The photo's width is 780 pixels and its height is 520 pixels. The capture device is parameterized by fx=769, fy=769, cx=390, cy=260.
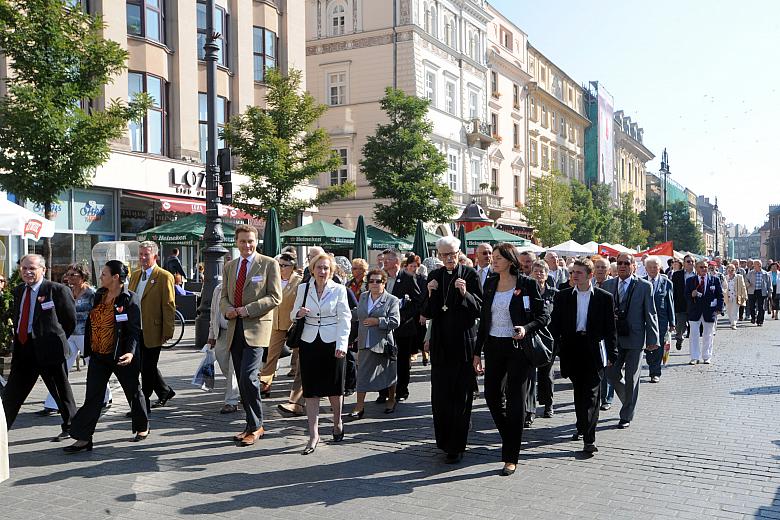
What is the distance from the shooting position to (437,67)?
41625 mm

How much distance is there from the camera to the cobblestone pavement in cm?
514

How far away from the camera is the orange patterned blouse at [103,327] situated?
22.6ft

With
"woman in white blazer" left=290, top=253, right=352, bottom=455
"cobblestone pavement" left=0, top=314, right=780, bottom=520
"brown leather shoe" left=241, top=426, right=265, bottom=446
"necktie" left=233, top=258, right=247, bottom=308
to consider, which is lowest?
"cobblestone pavement" left=0, top=314, right=780, bottom=520

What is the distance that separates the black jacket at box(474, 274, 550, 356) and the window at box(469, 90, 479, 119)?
1610 inches

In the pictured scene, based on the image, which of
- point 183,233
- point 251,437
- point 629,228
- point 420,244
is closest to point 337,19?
point 420,244

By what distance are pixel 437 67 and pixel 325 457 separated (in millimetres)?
37223

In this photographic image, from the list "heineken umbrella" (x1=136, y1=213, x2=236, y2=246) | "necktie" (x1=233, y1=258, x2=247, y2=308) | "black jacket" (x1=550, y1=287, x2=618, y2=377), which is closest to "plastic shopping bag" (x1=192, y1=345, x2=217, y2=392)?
"necktie" (x1=233, y1=258, x2=247, y2=308)

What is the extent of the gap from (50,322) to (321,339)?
8.46 ft

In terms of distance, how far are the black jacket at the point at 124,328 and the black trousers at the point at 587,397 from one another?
156 inches

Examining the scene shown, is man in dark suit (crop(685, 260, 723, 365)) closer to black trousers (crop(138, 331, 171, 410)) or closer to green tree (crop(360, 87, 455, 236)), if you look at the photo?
black trousers (crop(138, 331, 171, 410))

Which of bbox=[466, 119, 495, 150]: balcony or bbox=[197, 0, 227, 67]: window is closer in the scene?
bbox=[197, 0, 227, 67]: window

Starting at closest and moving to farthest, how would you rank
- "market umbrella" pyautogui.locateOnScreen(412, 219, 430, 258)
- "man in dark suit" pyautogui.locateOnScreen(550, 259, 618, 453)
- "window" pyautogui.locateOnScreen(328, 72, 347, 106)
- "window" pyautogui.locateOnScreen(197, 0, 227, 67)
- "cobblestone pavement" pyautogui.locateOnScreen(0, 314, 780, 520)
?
1. "cobblestone pavement" pyautogui.locateOnScreen(0, 314, 780, 520)
2. "man in dark suit" pyautogui.locateOnScreen(550, 259, 618, 453)
3. "market umbrella" pyautogui.locateOnScreen(412, 219, 430, 258)
4. "window" pyautogui.locateOnScreen(197, 0, 227, 67)
5. "window" pyautogui.locateOnScreen(328, 72, 347, 106)

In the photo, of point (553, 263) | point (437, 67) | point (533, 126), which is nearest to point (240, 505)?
point (553, 263)

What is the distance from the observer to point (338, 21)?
40.6m
